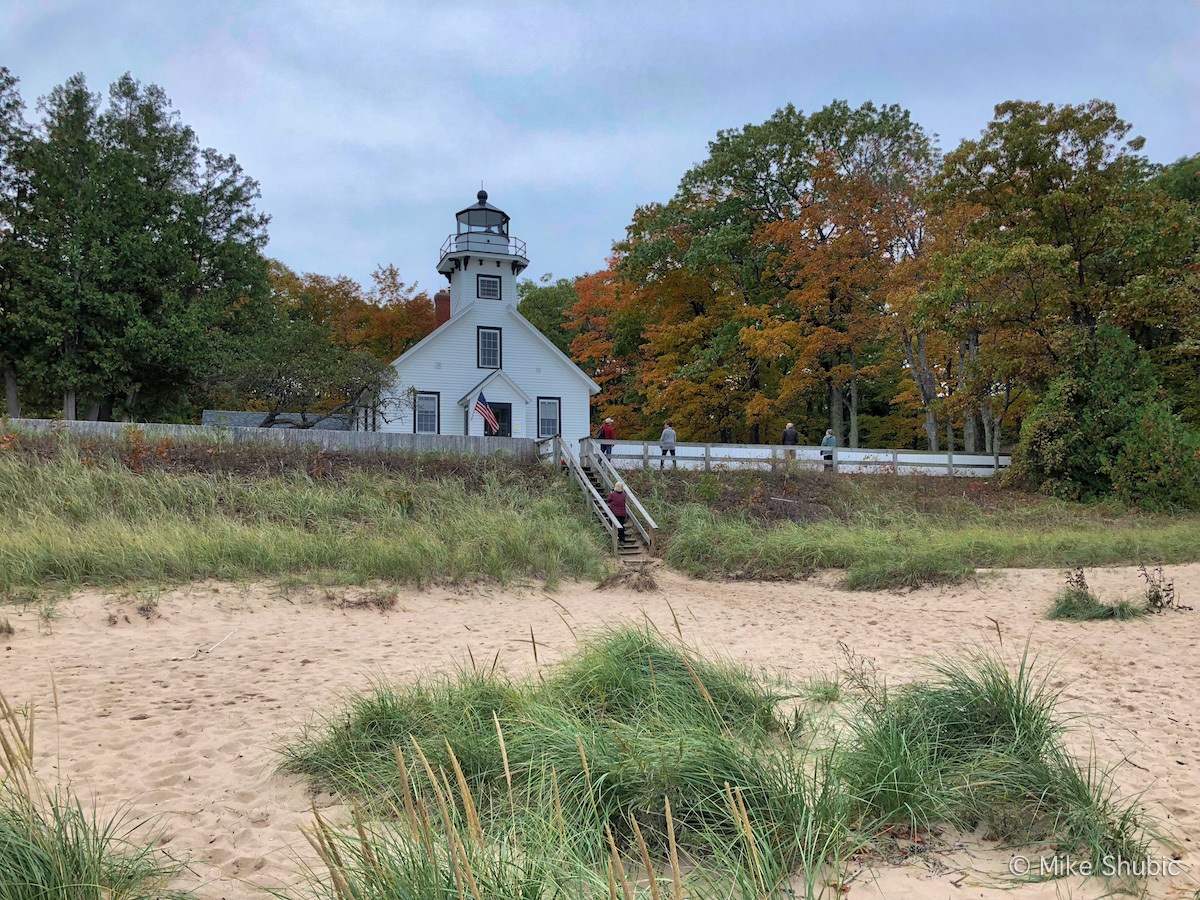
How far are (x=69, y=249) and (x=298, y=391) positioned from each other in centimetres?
1040

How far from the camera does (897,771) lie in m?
3.59

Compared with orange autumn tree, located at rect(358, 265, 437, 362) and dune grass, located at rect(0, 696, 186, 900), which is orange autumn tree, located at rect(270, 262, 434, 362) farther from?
dune grass, located at rect(0, 696, 186, 900)

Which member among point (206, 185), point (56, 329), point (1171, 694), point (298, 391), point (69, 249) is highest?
point (206, 185)

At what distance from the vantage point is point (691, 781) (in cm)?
348

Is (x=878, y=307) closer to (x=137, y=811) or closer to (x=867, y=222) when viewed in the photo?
(x=867, y=222)

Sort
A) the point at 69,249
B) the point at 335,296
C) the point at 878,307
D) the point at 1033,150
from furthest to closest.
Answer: the point at 335,296, the point at 878,307, the point at 69,249, the point at 1033,150

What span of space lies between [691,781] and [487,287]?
97.9 feet

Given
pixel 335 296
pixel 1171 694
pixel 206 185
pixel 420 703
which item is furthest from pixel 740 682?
pixel 335 296

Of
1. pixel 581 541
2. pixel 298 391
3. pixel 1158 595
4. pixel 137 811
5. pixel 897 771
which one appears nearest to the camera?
pixel 897 771

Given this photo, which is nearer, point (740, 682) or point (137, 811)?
point (137, 811)

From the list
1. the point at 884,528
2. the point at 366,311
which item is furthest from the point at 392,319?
the point at 884,528

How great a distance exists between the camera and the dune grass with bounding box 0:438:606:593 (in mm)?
9961

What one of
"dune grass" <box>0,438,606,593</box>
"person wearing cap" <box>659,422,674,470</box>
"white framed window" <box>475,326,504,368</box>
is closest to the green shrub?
"person wearing cap" <box>659,422,674,470</box>

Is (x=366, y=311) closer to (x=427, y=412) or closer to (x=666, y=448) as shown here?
(x=427, y=412)
